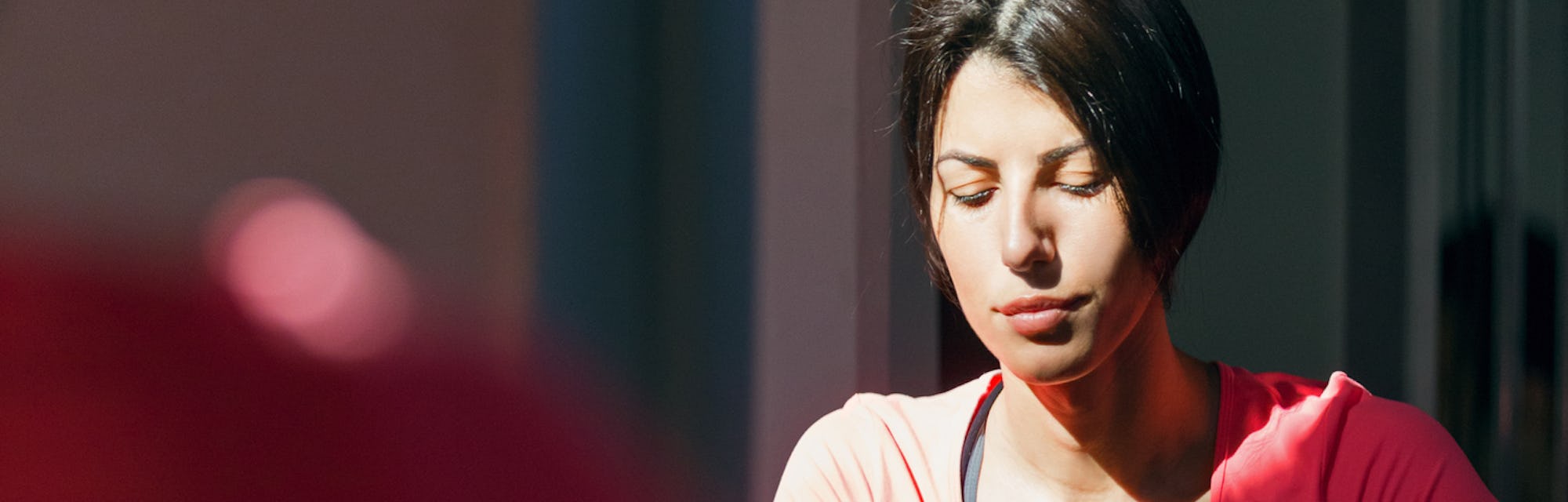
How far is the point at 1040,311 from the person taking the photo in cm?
79

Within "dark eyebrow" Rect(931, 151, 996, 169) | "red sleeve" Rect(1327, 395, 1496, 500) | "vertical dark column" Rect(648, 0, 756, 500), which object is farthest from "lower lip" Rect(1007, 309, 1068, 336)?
"vertical dark column" Rect(648, 0, 756, 500)

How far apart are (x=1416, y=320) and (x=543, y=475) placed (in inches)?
41.0

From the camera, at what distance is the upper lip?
784 mm

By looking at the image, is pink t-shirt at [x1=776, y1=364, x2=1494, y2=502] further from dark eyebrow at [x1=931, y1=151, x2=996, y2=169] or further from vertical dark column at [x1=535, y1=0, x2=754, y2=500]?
vertical dark column at [x1=535, y1=0, x2=754, y2=500]

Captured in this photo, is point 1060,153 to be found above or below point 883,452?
above

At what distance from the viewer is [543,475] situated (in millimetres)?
1563

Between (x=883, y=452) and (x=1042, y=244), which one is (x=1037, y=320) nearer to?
(x=1042, y=244)

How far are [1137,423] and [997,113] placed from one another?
252 mm

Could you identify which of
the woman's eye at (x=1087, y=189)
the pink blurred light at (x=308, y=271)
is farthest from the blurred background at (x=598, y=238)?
the woman's eye at (x=1087, y=189)

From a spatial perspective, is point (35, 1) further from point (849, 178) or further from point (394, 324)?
point (849, 178)

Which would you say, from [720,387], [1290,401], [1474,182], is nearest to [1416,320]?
[1474,182]

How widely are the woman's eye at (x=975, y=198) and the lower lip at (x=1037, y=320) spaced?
8cm

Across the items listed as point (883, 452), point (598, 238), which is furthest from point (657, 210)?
point (883, 452)

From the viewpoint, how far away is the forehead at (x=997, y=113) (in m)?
0.79
